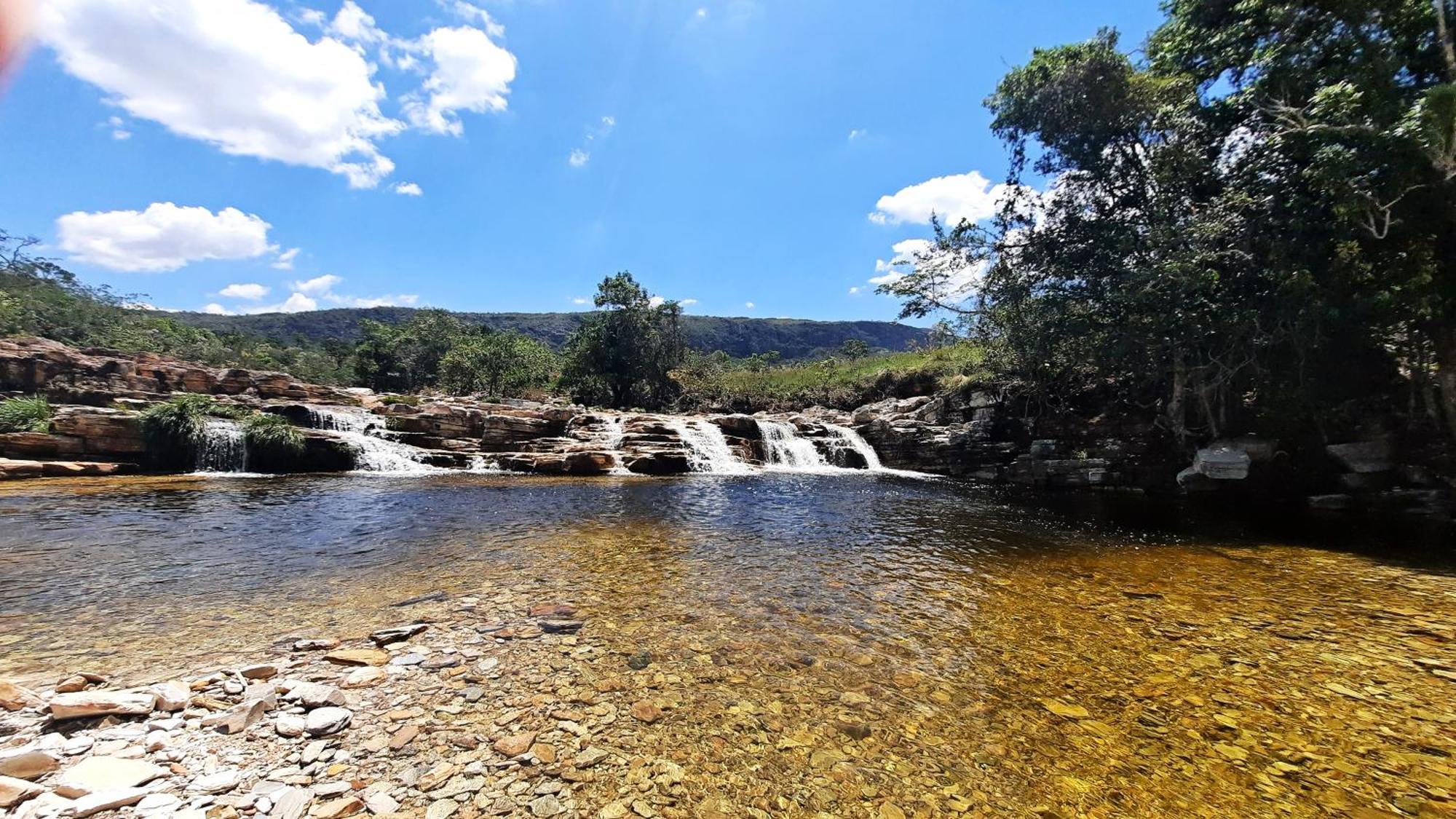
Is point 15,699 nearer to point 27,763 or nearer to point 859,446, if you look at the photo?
point 27,763

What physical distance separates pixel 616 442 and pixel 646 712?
19.0m

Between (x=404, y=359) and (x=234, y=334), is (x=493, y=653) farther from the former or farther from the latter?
(x=234, y=334)

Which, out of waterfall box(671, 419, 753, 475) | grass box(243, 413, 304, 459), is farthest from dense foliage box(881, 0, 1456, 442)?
grass box(243, 413, 304, 459)

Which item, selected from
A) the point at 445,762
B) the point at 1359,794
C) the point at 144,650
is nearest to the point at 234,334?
the point at 144,650

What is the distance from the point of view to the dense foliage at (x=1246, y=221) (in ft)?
29.8

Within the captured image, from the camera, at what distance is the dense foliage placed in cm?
909

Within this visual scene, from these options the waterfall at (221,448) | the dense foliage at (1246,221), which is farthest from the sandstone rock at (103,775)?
the waterfall at (221,448)

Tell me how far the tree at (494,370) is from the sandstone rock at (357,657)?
39.0 metres

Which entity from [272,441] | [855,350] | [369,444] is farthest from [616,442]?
[855,350]

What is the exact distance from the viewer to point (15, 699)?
3.24 meters

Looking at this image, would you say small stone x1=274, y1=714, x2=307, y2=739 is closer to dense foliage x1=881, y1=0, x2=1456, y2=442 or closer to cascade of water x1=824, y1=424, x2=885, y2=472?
dense foliage x1=881, y1=0, x2=1456, y2=442

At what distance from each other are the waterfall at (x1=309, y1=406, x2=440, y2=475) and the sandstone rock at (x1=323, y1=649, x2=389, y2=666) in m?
16.8

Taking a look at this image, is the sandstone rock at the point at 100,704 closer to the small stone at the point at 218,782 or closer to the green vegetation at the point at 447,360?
the small stone at the point at 218,782

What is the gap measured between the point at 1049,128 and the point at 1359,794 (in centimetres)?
1688
